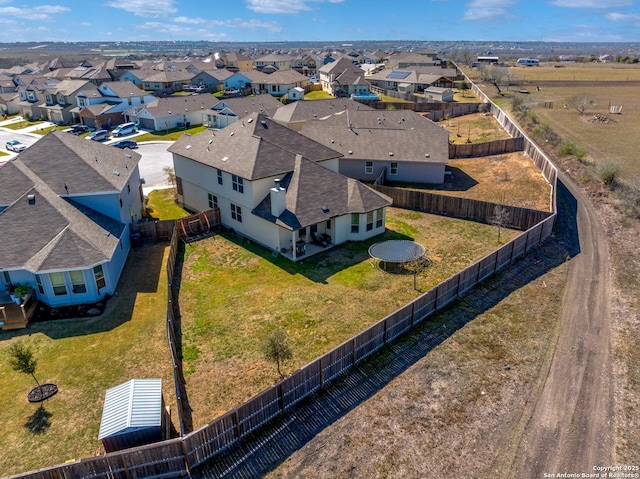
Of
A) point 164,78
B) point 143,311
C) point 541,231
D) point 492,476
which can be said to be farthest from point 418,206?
point 164,78

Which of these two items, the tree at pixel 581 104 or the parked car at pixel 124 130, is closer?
the parked car at pixel 124 130

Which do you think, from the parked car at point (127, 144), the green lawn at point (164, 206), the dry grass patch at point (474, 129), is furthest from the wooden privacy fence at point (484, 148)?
the parked car at point (127, 144)

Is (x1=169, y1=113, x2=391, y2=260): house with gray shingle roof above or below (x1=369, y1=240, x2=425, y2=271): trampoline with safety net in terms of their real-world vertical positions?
above

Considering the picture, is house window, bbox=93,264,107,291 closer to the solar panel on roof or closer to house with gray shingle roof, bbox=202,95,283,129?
house with gray shingle roof, bbox=202,95,283,129

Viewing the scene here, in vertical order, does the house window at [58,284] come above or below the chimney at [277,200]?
below

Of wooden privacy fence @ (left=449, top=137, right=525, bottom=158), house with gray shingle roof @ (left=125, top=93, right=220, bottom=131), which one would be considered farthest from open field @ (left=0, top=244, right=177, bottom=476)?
house with gray shingle roof @ (left=125, top=93, right=220, bottom=131)

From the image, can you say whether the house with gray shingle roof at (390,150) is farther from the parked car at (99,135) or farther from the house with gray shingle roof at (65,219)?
the parked car at (99,135)

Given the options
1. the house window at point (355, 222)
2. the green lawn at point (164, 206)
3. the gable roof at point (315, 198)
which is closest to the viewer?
the gable roof at point (315, 198)

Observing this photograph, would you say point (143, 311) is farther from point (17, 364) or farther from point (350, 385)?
point (350, 385)

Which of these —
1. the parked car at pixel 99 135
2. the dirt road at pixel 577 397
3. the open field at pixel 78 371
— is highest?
the parked car at pixel 99 135
